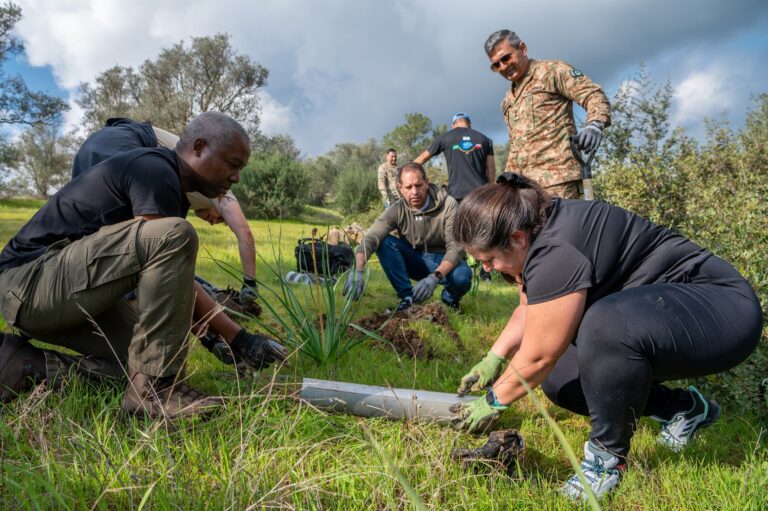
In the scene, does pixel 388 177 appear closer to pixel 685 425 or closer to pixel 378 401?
pixel 378 401

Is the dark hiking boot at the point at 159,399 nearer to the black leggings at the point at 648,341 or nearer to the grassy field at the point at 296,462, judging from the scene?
the grassy field at the point at 296,462

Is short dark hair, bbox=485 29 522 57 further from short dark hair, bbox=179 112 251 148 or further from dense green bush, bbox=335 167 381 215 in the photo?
dense green bush, bbox=335 167 381 215

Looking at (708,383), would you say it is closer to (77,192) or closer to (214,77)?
(77,192)

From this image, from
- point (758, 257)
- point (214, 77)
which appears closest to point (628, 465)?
point (758, 257)

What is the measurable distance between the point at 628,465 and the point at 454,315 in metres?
2.39

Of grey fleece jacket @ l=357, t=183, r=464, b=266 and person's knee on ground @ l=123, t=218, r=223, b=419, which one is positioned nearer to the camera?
person's knee on ground @ l=123, t=218, r=223, b=419

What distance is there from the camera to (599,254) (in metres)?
1.86

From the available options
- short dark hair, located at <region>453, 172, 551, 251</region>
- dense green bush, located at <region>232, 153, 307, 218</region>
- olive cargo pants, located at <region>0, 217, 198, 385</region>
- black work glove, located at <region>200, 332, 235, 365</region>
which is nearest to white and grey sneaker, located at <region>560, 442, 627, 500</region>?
short dark hair, located at <region>453, 172, 551, 251</region>

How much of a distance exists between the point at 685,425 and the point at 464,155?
4713 millimetres

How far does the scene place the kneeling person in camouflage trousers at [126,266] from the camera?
2025mm

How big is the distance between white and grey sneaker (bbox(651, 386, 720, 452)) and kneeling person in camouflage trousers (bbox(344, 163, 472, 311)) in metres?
2.28

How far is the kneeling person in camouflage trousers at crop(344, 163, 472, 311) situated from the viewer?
4379 mm

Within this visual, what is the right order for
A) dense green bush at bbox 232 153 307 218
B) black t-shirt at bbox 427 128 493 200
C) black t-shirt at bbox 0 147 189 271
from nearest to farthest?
black t-shirt at bbox 0 147 189 271, black t-shirt at bbox 427 128 493 200, dense green bush at bbox 232 153 307 218

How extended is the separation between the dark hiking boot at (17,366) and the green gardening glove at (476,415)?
1.87m
